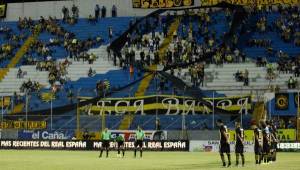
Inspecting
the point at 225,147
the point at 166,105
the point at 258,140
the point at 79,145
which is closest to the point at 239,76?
the point at 166,105

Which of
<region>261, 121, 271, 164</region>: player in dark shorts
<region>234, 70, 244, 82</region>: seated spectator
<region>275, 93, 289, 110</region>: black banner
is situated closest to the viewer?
<region>261, 121, 271, 164</region>: player in dark shorts

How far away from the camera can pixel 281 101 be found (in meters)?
44.1

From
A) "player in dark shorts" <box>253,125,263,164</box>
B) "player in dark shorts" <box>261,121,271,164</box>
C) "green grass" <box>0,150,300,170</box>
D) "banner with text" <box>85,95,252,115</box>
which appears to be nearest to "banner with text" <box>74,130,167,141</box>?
"banner with text" <box>85,95,252,115</box>

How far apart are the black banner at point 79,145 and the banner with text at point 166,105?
248 centimetres

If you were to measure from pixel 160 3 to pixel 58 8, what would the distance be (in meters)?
11.6

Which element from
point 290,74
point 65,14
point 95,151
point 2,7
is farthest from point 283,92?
point 2,7

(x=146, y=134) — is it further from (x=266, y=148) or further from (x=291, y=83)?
(x=266, y=148)

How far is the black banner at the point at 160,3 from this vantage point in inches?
2499

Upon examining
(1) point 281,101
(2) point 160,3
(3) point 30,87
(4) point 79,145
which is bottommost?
(4) point 79,145

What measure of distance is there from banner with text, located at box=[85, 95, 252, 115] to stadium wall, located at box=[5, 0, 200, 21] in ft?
55.3

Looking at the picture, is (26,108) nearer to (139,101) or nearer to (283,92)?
(139,101)

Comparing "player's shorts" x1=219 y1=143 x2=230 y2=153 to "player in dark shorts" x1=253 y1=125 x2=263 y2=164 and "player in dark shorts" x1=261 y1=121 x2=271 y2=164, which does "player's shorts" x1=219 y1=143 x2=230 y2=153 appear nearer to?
"player in dark shorts" x1=253 y1=125 x2=263 y2=164

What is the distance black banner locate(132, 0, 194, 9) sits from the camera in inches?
2499

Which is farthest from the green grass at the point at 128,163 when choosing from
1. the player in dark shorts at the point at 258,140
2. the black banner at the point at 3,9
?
the black banner at the point at 3,9
